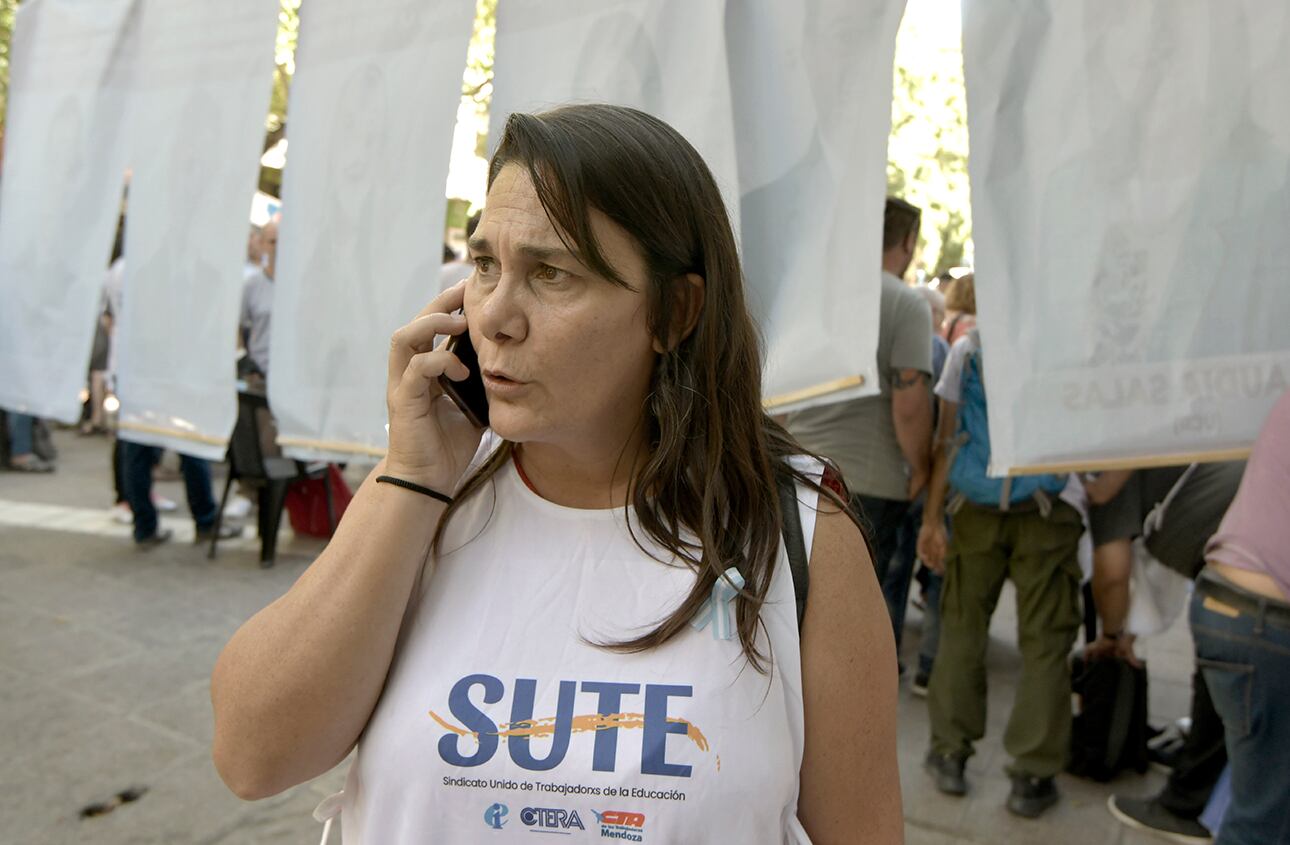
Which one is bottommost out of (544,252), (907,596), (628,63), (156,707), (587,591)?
(156,707)

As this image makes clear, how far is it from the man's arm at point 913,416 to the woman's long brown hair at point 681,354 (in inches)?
97.5

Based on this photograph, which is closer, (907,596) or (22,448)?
(907,596)

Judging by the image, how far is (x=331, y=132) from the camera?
12.3 feet

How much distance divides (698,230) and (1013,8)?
5.65 ft

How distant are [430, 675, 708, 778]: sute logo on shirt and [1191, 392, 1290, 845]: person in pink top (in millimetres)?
→ 1678

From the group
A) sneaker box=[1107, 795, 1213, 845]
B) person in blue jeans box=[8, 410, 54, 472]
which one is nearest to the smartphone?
sneaker box=[1107, 795, 1213, 845]

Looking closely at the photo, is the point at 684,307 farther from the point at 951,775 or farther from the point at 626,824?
the point at 951,775

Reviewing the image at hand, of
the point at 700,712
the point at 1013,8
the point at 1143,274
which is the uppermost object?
the point at 1013,8

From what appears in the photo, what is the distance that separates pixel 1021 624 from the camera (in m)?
3.73

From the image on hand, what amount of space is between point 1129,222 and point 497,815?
2.17m

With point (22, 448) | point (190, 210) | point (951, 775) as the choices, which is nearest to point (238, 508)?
point (22, 448)

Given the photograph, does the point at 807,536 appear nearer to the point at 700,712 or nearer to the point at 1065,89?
the point at 700,712

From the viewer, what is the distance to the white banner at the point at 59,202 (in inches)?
181

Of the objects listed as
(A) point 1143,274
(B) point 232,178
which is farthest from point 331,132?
(A) point 1143,274
